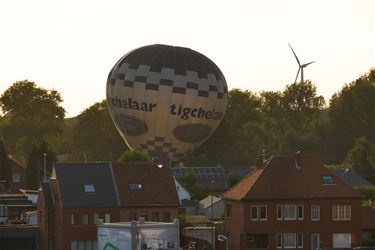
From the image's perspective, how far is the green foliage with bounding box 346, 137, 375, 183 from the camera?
144 meters

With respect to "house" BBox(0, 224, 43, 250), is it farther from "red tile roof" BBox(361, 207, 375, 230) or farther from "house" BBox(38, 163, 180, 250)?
"red tile roof" BBox(361, 207, 375, 230)

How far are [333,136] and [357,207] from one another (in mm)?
100006

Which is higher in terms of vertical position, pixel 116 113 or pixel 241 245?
pixel 116 113

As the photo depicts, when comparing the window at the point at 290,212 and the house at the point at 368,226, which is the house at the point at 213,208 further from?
the house at the point at 368,226

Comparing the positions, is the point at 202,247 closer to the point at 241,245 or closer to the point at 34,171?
the point at 241,245

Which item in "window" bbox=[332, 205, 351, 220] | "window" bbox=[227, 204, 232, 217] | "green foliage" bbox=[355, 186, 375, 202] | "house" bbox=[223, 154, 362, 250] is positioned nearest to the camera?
"house" bbox=[223, 154, 362, 250]

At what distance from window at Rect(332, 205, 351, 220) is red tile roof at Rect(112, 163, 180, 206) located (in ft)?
35.2

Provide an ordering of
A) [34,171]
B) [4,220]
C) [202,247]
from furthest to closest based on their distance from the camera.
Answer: [34,171] < [4,220] < [202,247]

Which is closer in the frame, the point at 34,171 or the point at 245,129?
the point at 34,171

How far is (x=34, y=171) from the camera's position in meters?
135

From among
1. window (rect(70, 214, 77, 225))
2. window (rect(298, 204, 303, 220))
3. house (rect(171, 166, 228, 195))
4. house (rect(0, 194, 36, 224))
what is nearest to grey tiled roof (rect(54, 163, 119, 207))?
window (rect(70, 214, 77, 225))

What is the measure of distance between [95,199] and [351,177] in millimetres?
51524

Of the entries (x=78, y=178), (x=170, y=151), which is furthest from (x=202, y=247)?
(x=170, y=151)

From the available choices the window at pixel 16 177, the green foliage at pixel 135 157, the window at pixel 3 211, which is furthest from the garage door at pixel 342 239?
the window at pixel 16 177
